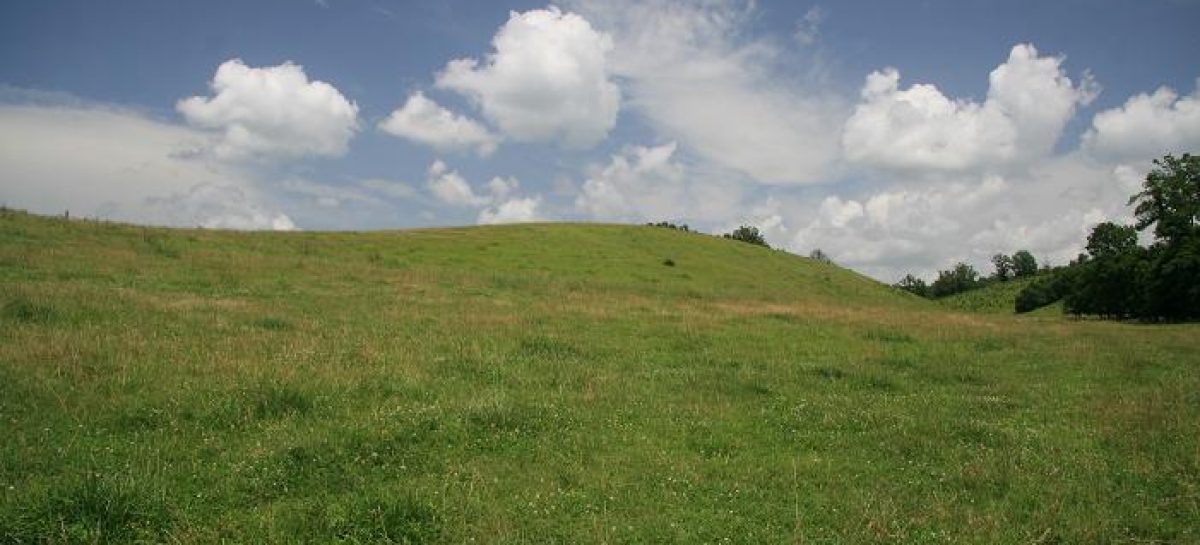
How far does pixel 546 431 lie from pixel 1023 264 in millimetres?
170549

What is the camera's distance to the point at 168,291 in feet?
83.6

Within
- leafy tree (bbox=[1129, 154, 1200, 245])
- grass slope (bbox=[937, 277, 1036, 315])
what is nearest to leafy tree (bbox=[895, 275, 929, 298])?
grass slope (bbox=[937, 277, 1036, 315])

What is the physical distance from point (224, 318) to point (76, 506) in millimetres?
13311

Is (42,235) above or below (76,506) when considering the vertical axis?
above

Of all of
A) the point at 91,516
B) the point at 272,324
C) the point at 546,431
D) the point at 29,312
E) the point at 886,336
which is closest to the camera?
the point at 91,516

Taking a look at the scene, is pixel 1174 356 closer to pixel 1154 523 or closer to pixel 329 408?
pixel 1154 523

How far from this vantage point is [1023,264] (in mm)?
156500

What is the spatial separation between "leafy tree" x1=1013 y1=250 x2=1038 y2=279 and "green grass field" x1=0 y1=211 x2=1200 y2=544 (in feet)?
484

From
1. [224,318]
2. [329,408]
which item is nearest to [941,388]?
[329,408]

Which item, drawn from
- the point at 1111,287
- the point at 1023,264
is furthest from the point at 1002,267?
the point at 1111,287

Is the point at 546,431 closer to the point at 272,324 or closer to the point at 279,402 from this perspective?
the point at 279,402

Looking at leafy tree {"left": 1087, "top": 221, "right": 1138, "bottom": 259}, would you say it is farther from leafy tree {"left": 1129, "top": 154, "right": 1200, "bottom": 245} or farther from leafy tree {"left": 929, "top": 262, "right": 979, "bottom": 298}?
leafy tree {"left": 929, "top": 262, "right": 979, "bottom": 298}

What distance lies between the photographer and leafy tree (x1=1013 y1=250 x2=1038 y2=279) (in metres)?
155

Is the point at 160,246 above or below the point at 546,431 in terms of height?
above
